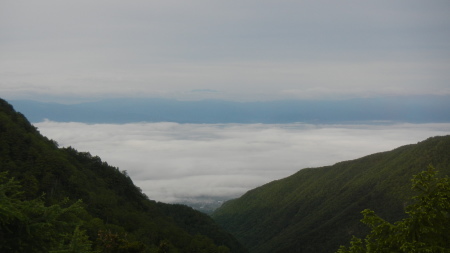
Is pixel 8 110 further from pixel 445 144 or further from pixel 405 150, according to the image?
pixel 405 150

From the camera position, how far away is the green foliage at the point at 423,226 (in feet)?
39.9

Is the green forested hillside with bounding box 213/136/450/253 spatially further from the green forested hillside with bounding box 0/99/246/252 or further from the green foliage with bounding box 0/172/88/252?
the green foliage with bounding box 0/172/88/252

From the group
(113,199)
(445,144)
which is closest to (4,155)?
(113,199)

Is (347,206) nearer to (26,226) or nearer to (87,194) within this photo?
(87,194)

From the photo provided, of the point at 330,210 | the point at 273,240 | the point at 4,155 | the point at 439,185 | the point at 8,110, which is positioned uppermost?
the point at 8,110

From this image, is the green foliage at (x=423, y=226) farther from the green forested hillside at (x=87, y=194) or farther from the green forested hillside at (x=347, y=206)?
the green forested hillside at (x=347, y=206)

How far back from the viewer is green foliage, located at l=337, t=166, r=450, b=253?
12148 millimetres

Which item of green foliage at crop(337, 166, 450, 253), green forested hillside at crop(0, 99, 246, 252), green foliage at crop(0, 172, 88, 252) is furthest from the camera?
green forested hillside at crop(0, 99, 246, 252)

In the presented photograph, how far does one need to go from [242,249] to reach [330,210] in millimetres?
68430

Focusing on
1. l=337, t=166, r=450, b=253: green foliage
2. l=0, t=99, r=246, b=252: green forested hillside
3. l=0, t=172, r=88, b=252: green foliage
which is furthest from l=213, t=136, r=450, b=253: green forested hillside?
l=0, t=172, r=88, b=252: green foliage

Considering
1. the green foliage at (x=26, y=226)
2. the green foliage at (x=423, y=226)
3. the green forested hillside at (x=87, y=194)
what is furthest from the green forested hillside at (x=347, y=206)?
the green foliage at (x=26, y=226)

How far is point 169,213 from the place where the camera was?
117062 mm

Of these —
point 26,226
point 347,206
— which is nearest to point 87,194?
point 26,226

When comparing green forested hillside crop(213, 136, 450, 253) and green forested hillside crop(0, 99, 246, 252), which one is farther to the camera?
green forested hillside crop(213, 136, 450, 253)
